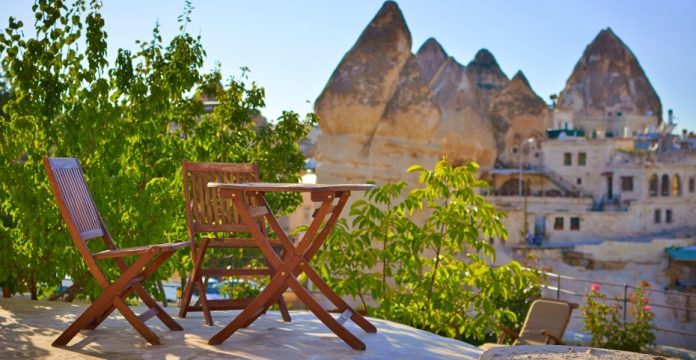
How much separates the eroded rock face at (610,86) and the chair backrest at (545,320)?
6780 centimetres

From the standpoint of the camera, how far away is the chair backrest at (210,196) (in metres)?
5.22

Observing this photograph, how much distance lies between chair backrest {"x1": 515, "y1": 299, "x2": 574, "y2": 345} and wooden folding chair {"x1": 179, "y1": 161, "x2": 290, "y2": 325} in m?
3.24

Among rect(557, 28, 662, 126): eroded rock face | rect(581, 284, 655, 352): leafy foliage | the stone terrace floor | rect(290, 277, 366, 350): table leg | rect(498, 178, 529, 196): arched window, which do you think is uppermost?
rect(557, 28, 662, 126): eroded rock face

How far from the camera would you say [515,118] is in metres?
54.5

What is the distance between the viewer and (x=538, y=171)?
54.0 m

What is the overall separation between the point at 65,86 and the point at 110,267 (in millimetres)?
1307

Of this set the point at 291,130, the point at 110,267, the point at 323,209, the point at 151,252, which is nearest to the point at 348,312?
the point at 323,209

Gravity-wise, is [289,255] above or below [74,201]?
below

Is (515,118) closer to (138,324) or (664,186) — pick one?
(664,186)

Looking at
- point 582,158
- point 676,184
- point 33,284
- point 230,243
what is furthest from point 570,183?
point 230,243

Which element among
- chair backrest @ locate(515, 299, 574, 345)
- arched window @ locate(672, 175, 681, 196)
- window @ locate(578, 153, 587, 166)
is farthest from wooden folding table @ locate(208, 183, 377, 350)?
arched window @ locate(672, 175, 681, 196)

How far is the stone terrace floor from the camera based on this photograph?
4.21m

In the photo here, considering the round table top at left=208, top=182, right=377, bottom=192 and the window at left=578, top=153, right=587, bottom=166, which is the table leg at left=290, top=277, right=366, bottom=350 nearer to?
the round table top at left=208, top=182, right=377, bottom=192

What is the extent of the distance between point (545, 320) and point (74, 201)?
4.73 metres
